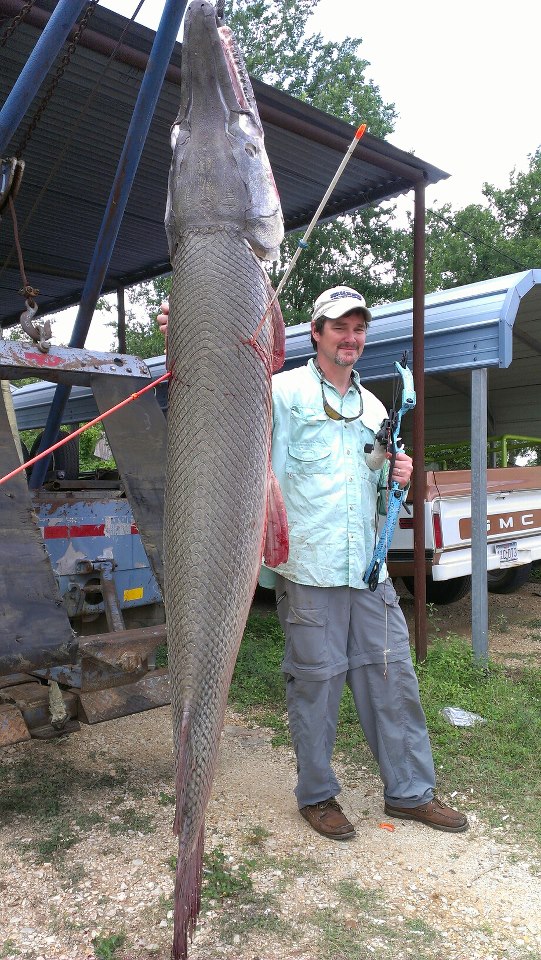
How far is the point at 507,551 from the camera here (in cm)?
750

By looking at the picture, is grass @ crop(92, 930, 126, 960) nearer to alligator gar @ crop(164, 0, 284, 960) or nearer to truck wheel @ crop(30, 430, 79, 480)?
alligator gar @ crop(164, 0, 284, 960)

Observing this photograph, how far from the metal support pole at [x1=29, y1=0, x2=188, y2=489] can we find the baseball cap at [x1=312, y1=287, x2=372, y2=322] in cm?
202

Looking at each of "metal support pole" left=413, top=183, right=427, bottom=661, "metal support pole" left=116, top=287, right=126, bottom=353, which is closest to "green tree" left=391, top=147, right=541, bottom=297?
"metal support pole" left=116, top=287, right=126, bottom=353

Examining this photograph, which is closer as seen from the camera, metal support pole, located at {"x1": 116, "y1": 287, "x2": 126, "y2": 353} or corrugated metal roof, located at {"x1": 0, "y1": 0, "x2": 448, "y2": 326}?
corrugated metal roof, located at {"x1": 0, "y1": 0, "x2": 448, "y2": 326}

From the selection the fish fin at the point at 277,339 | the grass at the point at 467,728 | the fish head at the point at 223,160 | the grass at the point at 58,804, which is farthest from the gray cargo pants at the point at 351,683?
the fish head at the point at 223,160

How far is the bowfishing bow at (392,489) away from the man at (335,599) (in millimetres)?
40

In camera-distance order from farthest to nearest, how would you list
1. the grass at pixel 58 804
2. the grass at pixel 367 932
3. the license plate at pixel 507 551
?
the license plate at pixel 507 551 < the grass at pixel 58 804 < the grass at pixel 367 932

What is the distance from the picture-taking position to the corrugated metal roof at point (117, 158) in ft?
15.7

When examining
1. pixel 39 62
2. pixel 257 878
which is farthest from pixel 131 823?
pixel 39 62

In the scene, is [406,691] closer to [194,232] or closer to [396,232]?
[194,232]

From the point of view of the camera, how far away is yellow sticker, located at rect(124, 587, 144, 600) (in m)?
5.00

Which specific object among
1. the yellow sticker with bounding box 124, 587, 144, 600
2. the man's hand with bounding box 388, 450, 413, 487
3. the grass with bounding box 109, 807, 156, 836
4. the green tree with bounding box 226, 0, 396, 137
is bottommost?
the grass with bounding box 109, 807, 156, 836

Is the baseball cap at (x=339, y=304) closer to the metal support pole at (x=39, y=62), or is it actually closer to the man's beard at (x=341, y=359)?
the man's beard at (x=341, y=359)

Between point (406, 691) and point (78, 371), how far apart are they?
2254 mm
